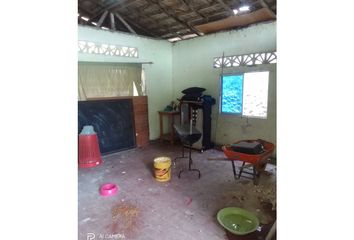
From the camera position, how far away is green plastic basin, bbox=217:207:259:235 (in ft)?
7.29

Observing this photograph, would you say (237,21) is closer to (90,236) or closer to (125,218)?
(125,218)

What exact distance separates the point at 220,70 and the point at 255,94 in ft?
3.16

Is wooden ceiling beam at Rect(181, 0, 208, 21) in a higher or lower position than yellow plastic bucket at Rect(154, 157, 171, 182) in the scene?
higher

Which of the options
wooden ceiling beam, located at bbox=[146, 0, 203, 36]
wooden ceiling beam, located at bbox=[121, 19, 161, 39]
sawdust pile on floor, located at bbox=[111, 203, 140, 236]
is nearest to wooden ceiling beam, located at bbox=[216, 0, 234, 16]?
wooden ceiling beam, located at bbox=[146, 0, 203, 36]

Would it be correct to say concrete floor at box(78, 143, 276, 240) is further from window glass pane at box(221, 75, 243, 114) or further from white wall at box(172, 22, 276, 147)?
window glass pane at box(221, 75, 243, 114)

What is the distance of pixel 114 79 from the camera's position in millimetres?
5059

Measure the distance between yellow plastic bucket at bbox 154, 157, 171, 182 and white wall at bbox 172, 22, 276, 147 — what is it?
2.09 metres

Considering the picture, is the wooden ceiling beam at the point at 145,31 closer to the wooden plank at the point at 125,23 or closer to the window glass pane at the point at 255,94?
A: the wooden plank at the point at 125,23

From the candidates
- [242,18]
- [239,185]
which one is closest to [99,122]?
[239,185]

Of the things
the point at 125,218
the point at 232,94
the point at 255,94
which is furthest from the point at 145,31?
the point at 125,218

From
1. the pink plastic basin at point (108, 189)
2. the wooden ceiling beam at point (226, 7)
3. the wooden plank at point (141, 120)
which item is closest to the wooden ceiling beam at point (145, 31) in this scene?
the wooden plank at point (141, 120)

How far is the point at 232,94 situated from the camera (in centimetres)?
496
